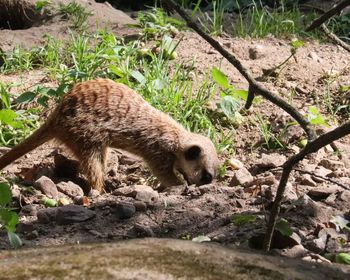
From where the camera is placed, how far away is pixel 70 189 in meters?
3.60

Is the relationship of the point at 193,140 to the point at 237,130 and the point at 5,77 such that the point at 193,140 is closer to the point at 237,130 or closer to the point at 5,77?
the point at 237,130

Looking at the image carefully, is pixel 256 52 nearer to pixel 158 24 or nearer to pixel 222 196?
pixel 158 24

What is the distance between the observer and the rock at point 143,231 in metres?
2.64

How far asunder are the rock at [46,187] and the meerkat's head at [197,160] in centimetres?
87

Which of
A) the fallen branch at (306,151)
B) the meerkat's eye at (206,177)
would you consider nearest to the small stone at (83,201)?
the meerkat's eye at (206,177)

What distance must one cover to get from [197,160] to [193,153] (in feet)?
0.17

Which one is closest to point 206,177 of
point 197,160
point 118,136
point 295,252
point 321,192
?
point 197,160

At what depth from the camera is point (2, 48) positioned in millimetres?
5066

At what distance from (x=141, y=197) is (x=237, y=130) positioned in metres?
1.45

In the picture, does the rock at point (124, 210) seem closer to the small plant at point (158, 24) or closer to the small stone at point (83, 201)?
the small stone at point (83, 201)

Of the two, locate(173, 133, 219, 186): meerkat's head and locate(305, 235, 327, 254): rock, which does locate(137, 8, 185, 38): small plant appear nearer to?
locate(173, 133, 219, 186): meerkat's head

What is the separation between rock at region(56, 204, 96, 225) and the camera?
275 centimetres

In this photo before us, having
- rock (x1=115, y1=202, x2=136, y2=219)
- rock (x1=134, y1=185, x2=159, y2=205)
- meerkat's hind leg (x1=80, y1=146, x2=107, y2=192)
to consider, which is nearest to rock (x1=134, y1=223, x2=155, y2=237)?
rock (x1=115, y1=202, x2=136, y2=219)

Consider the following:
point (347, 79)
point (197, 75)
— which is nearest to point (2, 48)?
point (197, 75)
